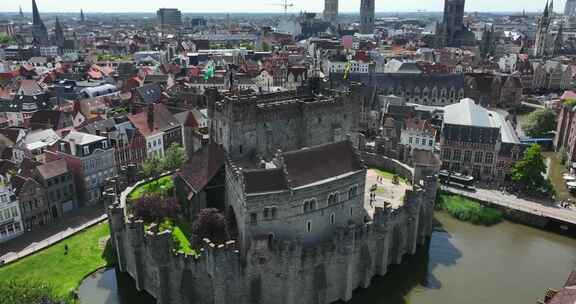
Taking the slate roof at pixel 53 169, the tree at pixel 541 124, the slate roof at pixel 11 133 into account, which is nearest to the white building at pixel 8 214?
the slate roof at pixel 53 169

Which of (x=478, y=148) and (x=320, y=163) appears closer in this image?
(x=320, y=163)

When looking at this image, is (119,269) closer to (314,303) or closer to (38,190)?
(38,190)

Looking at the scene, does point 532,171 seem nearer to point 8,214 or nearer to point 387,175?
point 387,175

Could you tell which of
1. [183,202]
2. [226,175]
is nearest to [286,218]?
[226,175]

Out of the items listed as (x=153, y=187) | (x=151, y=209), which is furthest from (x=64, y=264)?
(x=153, y=187)

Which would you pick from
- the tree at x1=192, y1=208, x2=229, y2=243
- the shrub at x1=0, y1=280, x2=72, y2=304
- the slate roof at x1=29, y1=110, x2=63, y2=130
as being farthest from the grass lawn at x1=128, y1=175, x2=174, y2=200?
the slate roof at x1=29, y1=110, x2=63, y2=130

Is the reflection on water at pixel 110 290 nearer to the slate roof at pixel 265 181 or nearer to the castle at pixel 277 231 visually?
the castle at pixel 277 231

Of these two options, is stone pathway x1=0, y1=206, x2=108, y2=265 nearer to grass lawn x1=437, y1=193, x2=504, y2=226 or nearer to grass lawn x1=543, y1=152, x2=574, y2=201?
grass lawn x1=437, y1=193, x2=504, y2=226
